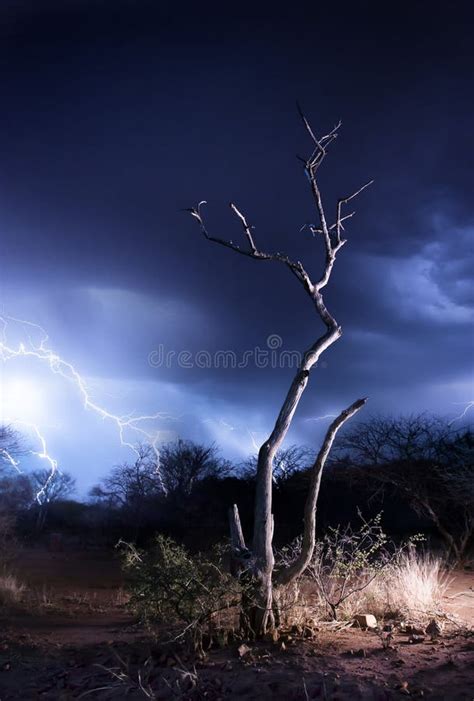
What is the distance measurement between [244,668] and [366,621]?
2.45 metres

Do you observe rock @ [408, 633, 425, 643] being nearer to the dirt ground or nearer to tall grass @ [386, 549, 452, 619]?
the dirt ground

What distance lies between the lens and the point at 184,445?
115ft

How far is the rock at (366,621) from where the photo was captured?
8.31 metres

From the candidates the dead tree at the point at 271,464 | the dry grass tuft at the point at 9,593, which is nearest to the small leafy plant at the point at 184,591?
the dead tree at the point at 271,464

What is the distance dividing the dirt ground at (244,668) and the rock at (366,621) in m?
0.20

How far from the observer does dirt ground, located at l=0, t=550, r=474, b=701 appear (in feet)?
19.8

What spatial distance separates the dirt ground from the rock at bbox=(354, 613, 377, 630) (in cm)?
A: 20

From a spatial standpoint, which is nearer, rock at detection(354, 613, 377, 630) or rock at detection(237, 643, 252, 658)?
rock at detection(237, 643, 252, 658)

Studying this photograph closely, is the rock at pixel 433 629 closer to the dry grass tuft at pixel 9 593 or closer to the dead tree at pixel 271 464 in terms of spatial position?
the dead tree at pixel 271 464

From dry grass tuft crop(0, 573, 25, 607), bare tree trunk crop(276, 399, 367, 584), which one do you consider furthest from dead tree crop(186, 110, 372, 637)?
dry grass tuft crop(0, 573, 25, 607)

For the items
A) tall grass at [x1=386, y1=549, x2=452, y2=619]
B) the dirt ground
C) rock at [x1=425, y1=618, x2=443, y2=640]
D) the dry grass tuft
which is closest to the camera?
the dirt ground

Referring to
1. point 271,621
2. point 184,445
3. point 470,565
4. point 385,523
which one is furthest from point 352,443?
point 184,445

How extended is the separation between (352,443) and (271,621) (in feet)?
40.2

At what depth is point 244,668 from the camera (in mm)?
6648
